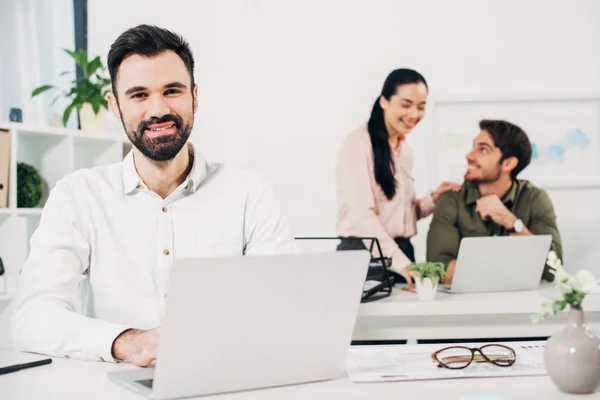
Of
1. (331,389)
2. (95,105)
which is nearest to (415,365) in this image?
(331,389)

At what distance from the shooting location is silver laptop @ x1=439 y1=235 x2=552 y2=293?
2.67 meters

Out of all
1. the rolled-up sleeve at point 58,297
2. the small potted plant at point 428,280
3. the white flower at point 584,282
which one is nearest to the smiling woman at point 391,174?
the small potted plant at point 428,280

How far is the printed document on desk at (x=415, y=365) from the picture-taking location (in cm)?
127

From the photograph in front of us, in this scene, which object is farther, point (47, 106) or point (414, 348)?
point (47, 106)

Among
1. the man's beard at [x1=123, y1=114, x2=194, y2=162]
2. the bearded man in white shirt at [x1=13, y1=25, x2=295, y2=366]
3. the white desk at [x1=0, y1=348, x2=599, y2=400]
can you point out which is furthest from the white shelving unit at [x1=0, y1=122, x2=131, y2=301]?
the white desk at [x1=0, y1=348, x2=599, y2=400]

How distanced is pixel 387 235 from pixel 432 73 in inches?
33.3

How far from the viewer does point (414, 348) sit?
5.02 feet

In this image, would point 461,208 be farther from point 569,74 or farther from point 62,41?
point 62,41

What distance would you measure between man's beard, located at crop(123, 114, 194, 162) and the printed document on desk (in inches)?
30.3

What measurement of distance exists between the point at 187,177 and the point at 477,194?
6.29 ft

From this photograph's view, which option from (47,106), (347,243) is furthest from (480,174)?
(47,106)

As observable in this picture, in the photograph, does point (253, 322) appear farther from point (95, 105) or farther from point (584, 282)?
point (95, 105)

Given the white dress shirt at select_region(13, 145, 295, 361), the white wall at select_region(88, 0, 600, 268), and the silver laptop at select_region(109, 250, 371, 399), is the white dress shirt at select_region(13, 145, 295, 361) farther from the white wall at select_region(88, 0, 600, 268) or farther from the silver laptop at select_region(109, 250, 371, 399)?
the white wall at select_region(88, 0, 600, 268)

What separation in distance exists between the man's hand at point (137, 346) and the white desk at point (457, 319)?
1.24m
